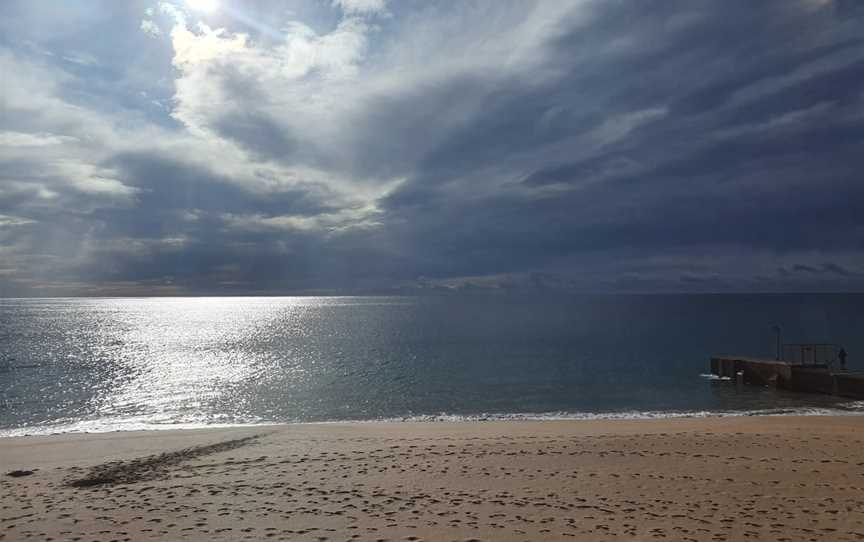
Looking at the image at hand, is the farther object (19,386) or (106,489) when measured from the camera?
(19,386)

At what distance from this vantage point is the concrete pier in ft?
127

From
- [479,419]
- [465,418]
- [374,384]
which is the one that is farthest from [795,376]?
[374,384]

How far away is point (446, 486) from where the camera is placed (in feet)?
51.5

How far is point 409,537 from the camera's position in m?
11.8

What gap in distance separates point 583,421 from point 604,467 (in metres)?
12.7

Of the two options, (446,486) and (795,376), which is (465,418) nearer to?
(446,486)

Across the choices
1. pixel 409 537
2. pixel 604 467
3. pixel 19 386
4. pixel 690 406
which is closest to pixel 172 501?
pixel 409 537

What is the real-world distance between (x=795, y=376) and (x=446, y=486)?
38.1 metres

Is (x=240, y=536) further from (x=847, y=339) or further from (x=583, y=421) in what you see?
(x=847, y=339)

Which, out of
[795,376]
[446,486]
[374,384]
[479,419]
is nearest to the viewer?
[446,486]

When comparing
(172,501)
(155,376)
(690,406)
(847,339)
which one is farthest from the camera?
(847,339)

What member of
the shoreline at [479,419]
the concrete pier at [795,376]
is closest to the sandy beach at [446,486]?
the shoreline at [479,419]

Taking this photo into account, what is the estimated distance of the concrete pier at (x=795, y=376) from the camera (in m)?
38.8

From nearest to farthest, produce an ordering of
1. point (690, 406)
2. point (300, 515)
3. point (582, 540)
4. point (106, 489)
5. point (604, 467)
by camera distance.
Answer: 1. point (582, 540)
2. point (300, 515)
3. point (106, 489)
4. point (604, 467)
5. point (690, 406)
